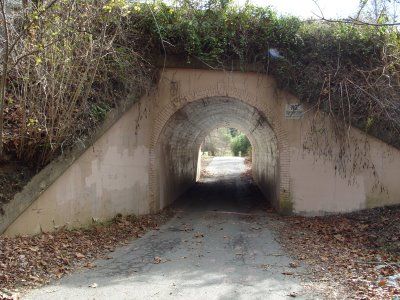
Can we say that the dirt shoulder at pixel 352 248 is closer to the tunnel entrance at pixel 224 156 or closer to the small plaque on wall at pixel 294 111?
the small plaque on wall at pixel 294 111

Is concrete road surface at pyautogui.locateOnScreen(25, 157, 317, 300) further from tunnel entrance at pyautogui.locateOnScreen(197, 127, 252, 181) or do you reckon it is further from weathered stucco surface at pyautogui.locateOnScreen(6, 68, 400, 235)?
tunnel entrance at pyautogui.locateOnScreen(197, 127, 252, 181)

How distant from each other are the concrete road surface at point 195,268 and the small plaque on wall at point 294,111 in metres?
2.92

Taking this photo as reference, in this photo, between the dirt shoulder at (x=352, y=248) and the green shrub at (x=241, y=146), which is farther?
the green shrub at (x=241, y=146)

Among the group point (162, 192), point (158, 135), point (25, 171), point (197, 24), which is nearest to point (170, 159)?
point (162, 192)

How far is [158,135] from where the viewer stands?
11.8 meters

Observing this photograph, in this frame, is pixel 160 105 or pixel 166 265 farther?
pixel 160 105

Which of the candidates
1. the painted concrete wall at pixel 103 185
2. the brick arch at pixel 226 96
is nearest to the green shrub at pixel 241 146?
the brick arch at pixel 226 96

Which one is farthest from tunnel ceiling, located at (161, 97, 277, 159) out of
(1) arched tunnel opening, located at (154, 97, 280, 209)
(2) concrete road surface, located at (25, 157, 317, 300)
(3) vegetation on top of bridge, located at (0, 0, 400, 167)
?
(2) concrete road surface, located at (25, 157, 317, 300)

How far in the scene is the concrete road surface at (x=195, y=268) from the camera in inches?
225

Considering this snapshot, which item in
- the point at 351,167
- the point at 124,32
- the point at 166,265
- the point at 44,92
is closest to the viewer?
the point at 166,265

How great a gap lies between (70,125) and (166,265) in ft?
11.5

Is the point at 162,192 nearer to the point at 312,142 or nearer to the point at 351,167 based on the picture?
the point at 312,142

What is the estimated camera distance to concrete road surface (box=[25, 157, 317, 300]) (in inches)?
225

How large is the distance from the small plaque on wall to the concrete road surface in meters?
2.92
